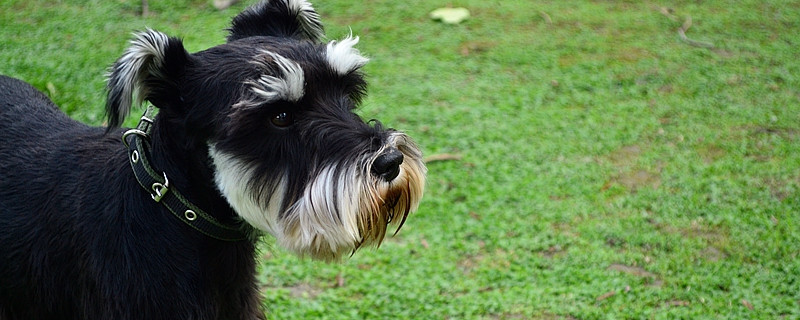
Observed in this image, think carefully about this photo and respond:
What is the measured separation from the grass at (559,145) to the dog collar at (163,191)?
2.22 feet

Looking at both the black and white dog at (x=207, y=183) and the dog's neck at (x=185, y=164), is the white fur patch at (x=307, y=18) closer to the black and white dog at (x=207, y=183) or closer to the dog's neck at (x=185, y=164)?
the black and white dog at (x=207, y=183)

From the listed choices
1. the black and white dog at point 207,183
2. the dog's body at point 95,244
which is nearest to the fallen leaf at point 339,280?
the dog's body at point 95,244

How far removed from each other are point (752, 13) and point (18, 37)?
23.3 ft

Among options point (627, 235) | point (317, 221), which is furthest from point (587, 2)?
point (317, 221)

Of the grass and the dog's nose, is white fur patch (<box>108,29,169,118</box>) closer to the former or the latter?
the dog's nose

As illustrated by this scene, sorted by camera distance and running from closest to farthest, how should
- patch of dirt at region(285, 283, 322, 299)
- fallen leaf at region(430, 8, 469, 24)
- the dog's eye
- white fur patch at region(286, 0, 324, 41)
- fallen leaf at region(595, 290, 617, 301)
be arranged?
1. the dog's eye
2. white fur patch at region(286, 0, 324, 41)
3. fallen leaf at region(595, 290, 617, 301)
4. patch of dirt at region(285, 283, 322, 299)
5. fallen leaf at region(430, 8, 469, 24)

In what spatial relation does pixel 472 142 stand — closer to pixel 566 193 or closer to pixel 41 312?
pixel 566 193

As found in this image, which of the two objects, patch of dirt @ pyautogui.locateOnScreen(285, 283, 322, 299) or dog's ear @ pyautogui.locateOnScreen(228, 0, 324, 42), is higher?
dog's ear @ pyautogui.locateOnScreen(228, 0, 324, 42)

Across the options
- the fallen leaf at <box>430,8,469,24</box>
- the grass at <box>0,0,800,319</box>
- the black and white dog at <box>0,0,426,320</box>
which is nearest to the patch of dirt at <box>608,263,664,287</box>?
the grass at <box>0,0,800,319</box>

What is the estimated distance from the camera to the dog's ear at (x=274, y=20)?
10.9 feet

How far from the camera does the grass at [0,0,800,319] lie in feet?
14.1

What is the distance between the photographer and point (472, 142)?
586 centimetres

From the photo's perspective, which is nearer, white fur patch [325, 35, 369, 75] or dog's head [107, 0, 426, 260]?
dog's head [107, 0, 426, 260]

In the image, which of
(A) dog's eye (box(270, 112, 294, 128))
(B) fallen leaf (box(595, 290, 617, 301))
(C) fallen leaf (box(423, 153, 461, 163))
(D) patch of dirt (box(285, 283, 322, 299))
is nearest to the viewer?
(A) dog's eye (box(270, 112, 294, 128))
